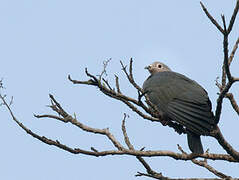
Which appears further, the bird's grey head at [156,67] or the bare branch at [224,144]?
the bird's grey head at [156,67]

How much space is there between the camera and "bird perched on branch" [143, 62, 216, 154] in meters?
5.35

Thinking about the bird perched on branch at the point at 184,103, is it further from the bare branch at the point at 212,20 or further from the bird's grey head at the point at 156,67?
the bird's grey head at the point at 156,67

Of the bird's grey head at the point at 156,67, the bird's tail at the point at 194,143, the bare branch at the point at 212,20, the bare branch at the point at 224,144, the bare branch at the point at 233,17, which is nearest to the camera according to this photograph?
the bare branch at the point at 233,17

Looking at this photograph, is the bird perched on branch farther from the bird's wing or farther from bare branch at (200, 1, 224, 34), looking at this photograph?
bare branch at (200, 1, 224, 34)

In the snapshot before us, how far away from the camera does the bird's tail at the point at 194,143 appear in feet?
17.3

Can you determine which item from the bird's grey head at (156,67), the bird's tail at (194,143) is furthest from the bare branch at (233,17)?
the bird's grey head at (156,67)

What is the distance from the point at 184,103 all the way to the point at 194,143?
86 cm

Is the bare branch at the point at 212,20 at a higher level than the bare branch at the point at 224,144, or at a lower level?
higher

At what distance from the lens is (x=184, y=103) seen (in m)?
6.11

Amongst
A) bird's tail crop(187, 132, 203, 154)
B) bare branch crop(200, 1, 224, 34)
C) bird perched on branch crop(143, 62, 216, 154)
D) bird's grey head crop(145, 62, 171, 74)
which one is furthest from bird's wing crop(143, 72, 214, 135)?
bird's grey head crop(145, 62, 171, 74)

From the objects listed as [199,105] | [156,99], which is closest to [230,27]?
[199,105]

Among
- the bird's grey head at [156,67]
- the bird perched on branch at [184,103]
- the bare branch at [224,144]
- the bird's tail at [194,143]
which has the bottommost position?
the bare branch at [224,144]

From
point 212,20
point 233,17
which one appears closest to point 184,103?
point 212,20

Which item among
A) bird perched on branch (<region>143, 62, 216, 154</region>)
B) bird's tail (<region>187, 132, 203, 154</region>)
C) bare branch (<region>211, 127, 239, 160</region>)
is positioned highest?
bird perched on branch (<region>143, 62, 216, 154</region>)
